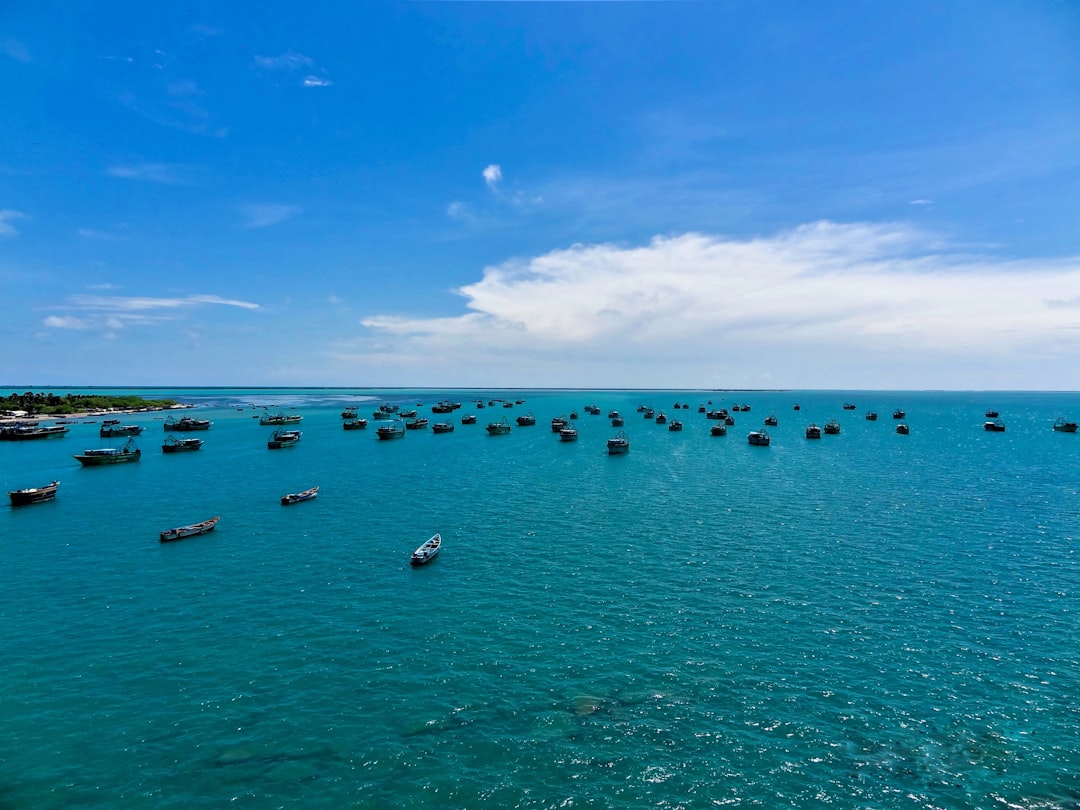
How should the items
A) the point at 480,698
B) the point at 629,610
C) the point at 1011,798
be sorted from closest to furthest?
the point at 1011,798 → the point at 480,698 → the point at 629,610

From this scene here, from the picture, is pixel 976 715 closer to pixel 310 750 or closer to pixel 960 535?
pixel 310 750

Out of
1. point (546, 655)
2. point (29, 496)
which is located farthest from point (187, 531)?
point (546, 655)

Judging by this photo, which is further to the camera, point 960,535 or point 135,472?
point 135,472

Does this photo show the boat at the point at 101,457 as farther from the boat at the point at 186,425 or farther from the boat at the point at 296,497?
the boat at the point at 296,497

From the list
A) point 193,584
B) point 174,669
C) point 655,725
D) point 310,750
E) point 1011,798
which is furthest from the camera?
point 193,584

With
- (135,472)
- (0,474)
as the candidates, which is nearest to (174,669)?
(135,472)

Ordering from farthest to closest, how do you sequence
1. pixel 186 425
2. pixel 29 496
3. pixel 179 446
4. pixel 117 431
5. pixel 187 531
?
pixel 186 425, pixel 117 431, pixel 179 446, pixel 29 496, pixel 187 531

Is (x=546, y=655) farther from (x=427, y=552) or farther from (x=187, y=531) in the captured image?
(x=187, y=531)

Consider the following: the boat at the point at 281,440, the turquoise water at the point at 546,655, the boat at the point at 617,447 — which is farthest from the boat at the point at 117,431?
the boat at the point at 617,447
